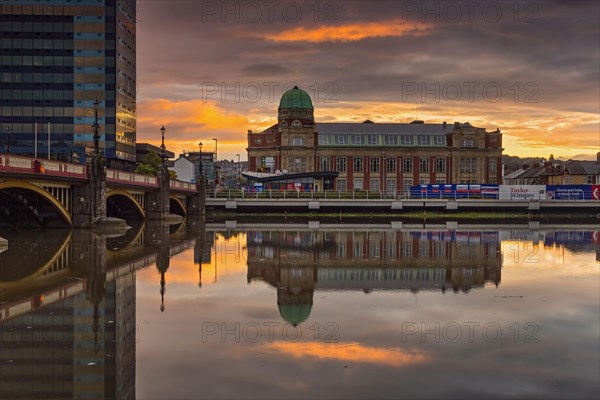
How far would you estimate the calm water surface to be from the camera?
41.2 ft

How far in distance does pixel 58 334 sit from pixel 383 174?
135 metres

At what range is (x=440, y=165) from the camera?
5901 inches

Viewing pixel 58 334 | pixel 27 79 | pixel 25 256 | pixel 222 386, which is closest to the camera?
pixel 222 386

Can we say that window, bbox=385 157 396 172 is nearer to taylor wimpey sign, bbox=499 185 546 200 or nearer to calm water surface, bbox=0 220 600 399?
taylor wimpey sign, bbox=499 185 546 200

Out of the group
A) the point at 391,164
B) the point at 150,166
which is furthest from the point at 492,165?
the point at 150,166

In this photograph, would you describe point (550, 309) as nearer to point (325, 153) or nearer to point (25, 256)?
point (25, 256)

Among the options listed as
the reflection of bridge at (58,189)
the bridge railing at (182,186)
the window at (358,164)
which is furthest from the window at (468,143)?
the reflection of bridge at (58,189)

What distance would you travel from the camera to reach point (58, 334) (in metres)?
16.2

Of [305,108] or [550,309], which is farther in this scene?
[305,108]

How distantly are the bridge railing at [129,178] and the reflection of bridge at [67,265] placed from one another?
8498 millimetres

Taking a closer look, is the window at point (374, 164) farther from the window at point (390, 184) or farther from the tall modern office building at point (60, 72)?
the tall modern office building at point (60, 72)

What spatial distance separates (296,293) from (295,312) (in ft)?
11.2

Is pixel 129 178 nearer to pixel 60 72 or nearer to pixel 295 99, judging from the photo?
pixel 60 72

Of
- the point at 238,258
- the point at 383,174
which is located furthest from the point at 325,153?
the point at 238,258
